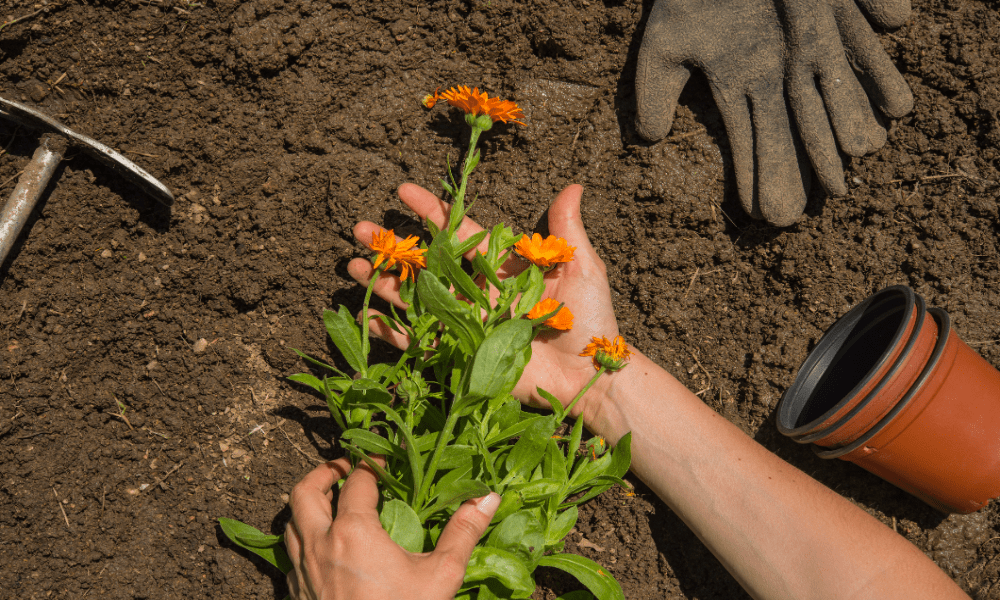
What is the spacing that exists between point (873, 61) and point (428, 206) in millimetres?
1334

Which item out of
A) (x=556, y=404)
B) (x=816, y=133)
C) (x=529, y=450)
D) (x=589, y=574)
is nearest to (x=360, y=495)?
(x=529, y=450)

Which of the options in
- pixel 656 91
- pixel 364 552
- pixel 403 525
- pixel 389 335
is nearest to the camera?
pixel 364 552

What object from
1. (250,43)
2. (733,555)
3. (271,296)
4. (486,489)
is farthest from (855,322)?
(250,43)

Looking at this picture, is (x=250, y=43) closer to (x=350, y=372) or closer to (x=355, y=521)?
(x=350, y=372)

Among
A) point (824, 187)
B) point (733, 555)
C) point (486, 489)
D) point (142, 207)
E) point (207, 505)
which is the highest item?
point (824, 187)

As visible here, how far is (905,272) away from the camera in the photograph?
1.70 metres

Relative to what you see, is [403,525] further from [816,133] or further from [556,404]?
[816,133]

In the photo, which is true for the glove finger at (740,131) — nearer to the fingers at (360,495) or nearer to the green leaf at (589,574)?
the green leaf at (589,574)

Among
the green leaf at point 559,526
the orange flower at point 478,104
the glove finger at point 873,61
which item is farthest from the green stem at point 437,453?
the glove finger at point 873,61

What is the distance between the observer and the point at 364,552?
42.7 inches

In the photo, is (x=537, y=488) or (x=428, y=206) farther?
(x=428, y=206)

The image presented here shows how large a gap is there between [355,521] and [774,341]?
1.36 meters

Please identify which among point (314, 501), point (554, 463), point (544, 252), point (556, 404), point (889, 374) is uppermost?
point (544, 252)

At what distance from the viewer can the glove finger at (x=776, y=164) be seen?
5.33 ft
